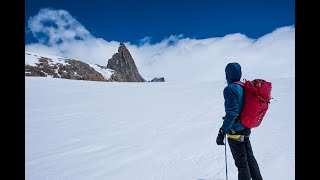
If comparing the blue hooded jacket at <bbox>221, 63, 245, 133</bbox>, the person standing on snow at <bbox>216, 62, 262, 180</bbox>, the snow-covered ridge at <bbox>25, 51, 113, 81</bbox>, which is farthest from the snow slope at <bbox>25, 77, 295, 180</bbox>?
the snow-covered ridge at <bbox>25, 51, 113, 81</bbox>

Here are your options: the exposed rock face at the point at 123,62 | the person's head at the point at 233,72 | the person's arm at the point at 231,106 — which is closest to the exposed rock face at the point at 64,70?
the exposed rock face at the point at 123,62

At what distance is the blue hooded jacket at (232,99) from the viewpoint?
4113 millimetres

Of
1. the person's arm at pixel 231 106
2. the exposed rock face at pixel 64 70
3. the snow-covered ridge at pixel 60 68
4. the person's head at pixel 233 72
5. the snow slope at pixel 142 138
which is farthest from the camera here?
the snow-covered ridge at pixel 60 68

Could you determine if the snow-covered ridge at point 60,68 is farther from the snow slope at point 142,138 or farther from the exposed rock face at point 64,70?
the snow slope at point 142,138

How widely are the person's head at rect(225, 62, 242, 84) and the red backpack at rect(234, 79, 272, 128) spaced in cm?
14

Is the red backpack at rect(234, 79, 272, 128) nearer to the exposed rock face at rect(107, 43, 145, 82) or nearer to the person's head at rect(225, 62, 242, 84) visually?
the person's head at rect(225, 62, 242, 84)

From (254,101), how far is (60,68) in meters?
56.4

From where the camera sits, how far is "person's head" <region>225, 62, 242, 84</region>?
4332 mm

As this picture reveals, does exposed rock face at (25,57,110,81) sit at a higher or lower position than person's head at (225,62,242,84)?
higher

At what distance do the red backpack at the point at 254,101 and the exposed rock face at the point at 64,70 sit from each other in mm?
46597

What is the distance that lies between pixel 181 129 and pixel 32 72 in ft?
148
